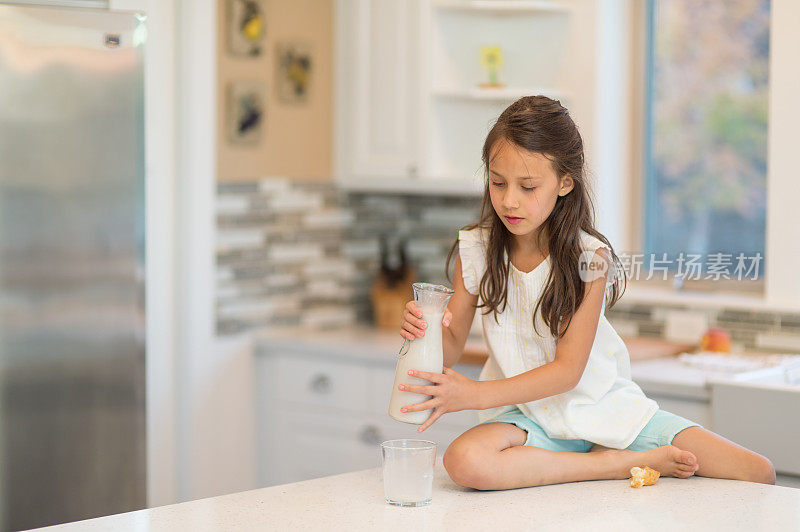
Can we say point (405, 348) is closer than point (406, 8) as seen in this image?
Yes

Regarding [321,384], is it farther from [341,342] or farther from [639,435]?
[639,435]

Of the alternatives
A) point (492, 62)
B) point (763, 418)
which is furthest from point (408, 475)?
point (492, 62)

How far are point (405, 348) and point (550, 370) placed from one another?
27cm

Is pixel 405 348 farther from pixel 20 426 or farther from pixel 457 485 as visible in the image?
pixel 20 426

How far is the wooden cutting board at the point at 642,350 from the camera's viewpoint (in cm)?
293

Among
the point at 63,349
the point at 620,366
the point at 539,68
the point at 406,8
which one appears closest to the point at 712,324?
the point at 539,68

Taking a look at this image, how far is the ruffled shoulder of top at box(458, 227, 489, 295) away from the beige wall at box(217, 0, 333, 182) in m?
1.57

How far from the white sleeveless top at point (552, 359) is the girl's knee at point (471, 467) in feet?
0.69

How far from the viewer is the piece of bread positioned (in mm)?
1750

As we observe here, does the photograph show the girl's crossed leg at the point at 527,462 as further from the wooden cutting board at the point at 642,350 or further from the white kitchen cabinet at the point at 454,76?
the white kitchen cabinet at the point at 454,76

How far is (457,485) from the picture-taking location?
1.78 m

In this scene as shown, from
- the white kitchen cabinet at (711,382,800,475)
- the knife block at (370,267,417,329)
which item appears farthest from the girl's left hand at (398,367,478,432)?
the knife block at (370,267,417,329)

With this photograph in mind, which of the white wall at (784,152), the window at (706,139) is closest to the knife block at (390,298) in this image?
the window at (706,139)

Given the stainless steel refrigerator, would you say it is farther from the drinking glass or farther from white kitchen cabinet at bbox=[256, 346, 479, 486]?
the drinking glass
